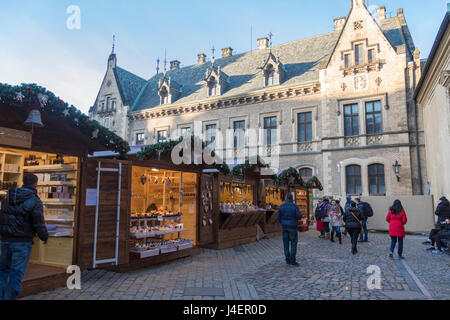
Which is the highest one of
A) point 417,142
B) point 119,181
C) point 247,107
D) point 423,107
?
point 247,107

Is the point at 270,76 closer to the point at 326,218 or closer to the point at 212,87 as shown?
the point at 212,87

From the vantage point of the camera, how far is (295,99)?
24.6 meters

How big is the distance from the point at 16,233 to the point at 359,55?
23.1 meters

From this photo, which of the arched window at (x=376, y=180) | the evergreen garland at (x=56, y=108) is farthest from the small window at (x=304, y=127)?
the evergreen garland at (x=56, y=108)

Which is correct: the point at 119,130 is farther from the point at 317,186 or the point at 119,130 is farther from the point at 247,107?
the point at 317,186

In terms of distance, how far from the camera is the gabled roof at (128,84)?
32.1 m

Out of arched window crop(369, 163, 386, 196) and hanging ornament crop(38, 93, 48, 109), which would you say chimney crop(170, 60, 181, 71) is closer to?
arched window crop(369, 163, 386, 196)

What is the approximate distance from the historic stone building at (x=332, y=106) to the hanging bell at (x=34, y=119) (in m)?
19.4

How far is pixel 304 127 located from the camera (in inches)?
954

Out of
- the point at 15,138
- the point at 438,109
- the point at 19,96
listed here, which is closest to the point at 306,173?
the point at 438,109
